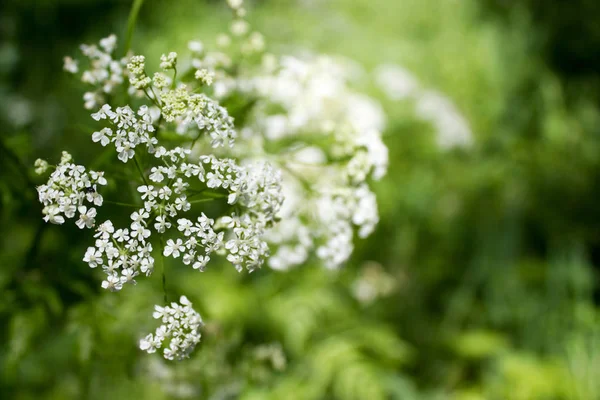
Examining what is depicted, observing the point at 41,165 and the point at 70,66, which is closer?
the point at 41,165

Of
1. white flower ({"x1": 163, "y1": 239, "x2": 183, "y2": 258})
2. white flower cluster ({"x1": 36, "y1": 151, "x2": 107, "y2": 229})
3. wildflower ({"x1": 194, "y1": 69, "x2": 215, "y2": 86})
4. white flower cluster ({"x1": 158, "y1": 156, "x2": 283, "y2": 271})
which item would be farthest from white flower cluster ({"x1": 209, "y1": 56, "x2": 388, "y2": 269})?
white flower cluster ({"x1": 36, "y1": 151, "x2": 107, "y2": 229})

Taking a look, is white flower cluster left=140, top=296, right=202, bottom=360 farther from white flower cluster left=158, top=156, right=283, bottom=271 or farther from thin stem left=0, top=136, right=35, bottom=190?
thin stem left=0, top=136, right=35, bottom=190

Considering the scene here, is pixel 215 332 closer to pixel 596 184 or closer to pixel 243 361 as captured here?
pixel 243 361

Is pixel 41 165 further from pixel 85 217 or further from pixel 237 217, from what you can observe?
pixel 237 217

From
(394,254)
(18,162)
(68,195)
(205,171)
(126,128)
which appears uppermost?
(126,128)

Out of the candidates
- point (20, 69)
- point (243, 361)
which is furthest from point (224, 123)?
point (20, 69)

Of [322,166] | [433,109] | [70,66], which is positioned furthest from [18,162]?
[433,109]
